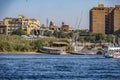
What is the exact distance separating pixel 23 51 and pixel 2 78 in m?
141

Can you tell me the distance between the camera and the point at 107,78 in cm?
6081

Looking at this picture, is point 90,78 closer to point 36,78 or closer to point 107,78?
point 107,78

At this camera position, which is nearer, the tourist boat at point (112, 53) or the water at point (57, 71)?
the water at point (57, 71)

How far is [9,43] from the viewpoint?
192375mm

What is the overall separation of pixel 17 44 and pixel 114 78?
136709 mm

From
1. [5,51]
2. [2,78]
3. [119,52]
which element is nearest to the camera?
[2,78]

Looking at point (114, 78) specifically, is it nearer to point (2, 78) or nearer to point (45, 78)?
point (45, 78)

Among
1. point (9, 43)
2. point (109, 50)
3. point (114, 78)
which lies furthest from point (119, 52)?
point (114, 78)

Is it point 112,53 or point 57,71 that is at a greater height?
point 57,71

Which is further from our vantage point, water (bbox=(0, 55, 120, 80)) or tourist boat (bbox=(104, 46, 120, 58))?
tourist boat (bbox=(104, 46, 120, 58))

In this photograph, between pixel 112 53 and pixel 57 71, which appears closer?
pixel 57 71

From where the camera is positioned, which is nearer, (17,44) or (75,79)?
(75,79)

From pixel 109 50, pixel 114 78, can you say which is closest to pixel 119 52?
pixel 109 50

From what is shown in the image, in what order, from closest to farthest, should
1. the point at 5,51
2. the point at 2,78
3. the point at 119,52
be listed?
1. the point at 2,78
2. the point at 119,52
3. the point at 5,51
